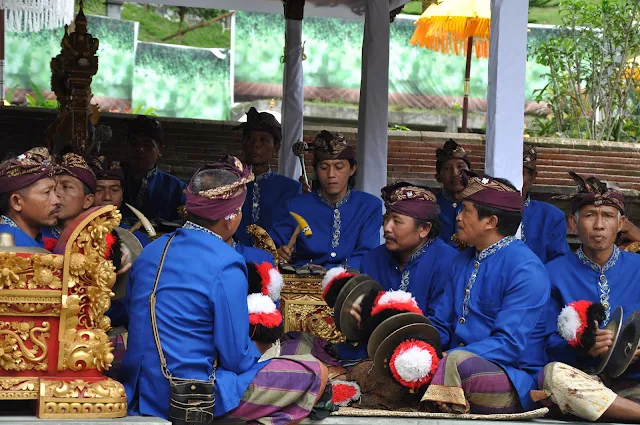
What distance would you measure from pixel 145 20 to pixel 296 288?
54.8ft

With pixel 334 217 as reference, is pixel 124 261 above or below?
below

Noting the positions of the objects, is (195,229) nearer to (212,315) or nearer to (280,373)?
(212,315)

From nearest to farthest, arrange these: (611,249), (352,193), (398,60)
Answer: (611,249), (352,193), (398,60)

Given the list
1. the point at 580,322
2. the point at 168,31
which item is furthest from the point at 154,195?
the point at 168,31

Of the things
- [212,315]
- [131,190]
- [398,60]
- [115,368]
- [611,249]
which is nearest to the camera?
[212,315]

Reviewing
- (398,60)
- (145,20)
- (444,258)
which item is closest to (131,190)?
(444,258)

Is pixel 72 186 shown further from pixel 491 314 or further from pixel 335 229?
pixel 491 314

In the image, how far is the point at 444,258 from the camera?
6.07 meters

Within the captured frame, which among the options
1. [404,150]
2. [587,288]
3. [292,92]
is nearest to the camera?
[587,288]

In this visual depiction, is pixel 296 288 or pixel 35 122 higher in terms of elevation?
pixel 35 122

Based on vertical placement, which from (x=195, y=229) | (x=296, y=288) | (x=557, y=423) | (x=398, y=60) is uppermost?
(x=398, y=60)

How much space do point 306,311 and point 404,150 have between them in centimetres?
497

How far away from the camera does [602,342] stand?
5305 mm

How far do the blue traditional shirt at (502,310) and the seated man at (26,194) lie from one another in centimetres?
197
